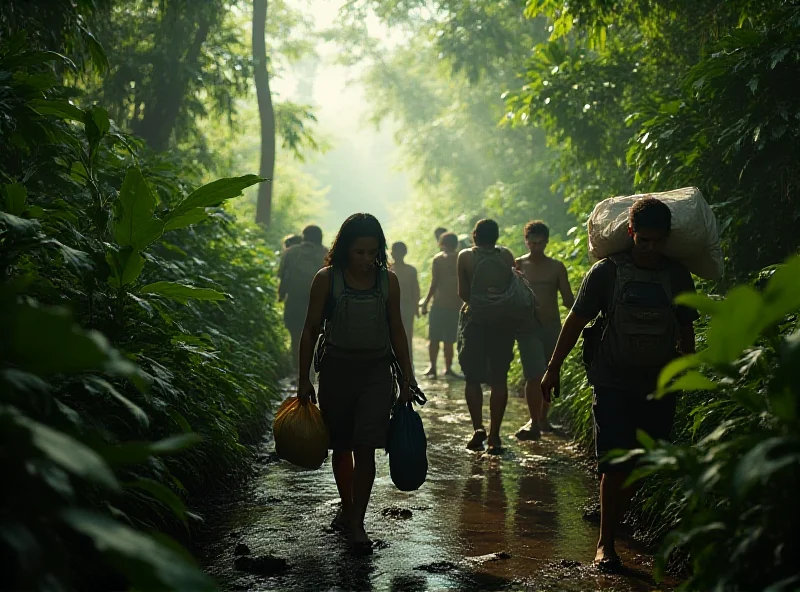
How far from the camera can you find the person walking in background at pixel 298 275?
11883mm

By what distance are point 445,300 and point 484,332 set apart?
5.39 meters

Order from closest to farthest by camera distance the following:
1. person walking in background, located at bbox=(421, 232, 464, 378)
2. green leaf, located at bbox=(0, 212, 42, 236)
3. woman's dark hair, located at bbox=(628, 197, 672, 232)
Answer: green leaf, located at bbox=(0, 212, 42, 236)
woman's dark hair, located at bbox=(628, 197, 672, 232)
person walking in background, located at bbox=(421, 232, 464, 378)

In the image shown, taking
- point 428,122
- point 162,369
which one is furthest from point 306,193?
point 162,369

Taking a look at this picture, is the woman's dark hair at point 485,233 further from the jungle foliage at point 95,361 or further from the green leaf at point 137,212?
the green leaf at point 137,212

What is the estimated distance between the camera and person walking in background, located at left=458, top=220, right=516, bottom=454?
7965mm

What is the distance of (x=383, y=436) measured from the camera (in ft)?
16.7

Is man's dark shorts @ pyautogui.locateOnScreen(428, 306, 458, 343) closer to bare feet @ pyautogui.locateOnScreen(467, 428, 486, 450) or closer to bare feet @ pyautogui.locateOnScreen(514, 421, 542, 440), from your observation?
bare feet @ pyautogui.locateOnScreen(514, 421, 542, 440)

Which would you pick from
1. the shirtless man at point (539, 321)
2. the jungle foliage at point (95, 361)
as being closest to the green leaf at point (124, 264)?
the jungle foliage at point (95, 361)

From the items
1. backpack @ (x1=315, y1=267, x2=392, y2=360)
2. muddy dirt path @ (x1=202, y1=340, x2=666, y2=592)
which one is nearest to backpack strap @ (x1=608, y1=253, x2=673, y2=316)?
backpack @ (x1=315, y1=267, x2=392, y2=360)

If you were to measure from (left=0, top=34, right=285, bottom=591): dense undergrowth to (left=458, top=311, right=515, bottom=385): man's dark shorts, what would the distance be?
2100 millimetres

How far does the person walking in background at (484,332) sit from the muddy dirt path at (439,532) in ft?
1.87

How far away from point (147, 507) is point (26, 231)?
5.93 feet

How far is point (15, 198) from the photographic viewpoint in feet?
13.2

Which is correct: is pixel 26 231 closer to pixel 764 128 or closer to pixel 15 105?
pixel 15 105
